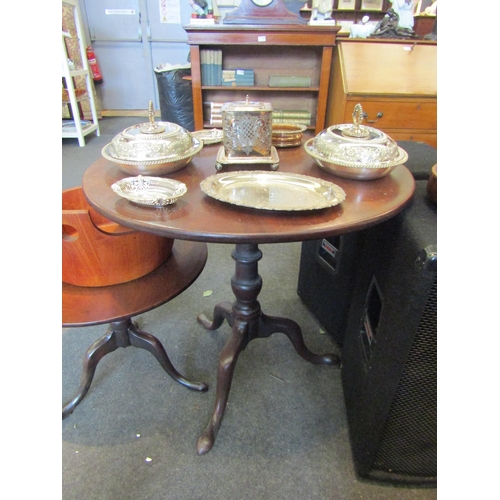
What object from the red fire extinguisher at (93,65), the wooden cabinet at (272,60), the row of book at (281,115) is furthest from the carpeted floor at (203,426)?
the red fire extinguisher at (93,65)

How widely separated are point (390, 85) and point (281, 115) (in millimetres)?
742

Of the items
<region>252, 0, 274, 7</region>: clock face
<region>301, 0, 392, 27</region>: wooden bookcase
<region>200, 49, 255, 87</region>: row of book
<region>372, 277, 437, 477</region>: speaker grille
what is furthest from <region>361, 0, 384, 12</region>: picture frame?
<region>372, 277, 437, 477</region>: speaker grille

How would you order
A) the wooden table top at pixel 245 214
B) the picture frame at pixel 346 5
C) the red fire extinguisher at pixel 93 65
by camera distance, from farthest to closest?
the red fire extinguisher at pixel 93 65 → the picture frame at pixel 346 5 → the wooden table top at pixel 245 214

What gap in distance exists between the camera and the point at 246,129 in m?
0.82

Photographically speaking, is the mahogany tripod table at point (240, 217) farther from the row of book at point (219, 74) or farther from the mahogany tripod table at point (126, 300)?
the row of book at point (219, 74)

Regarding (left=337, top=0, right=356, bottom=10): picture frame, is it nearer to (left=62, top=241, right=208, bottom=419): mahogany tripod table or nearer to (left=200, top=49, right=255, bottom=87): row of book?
(left=200, top=49, right=255, bottom=87): row of book

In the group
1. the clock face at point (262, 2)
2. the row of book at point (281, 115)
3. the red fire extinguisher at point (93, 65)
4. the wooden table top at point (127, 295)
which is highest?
the red fire extinguisher at point (93, 65)

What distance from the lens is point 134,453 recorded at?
954mm

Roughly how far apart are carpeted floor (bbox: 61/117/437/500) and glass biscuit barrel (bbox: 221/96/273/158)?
2.51ft

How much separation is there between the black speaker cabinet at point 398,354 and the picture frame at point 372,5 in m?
3.29

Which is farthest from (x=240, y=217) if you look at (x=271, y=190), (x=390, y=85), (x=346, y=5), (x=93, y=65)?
(x=93, y=65)

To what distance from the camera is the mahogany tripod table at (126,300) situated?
2.53 ft

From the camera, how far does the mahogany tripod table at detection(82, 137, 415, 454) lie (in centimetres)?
59
